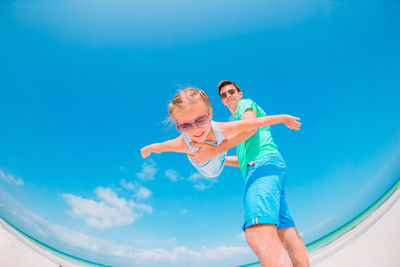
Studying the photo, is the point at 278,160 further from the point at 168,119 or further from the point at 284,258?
the point at 168,119

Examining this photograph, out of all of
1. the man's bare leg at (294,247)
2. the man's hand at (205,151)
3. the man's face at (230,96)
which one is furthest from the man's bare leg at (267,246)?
the man's face at (230,96)

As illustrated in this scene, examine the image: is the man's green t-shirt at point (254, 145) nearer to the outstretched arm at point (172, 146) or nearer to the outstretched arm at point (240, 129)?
the outstretched arm at point (240, 129)

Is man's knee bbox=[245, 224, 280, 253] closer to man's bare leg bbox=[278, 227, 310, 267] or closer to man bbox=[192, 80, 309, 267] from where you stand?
man bbox=[192, 80, 309, 267]

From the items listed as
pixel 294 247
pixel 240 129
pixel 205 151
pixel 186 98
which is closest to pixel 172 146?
pixel 205 151

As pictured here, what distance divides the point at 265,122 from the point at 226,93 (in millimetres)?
1134

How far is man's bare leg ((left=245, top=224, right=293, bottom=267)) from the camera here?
3.53ft

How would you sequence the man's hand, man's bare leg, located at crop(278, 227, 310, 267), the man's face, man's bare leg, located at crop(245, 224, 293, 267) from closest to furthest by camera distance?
man's bare leg, located at crop(245, 224, 293, 267)
man's bare leg, located at crop(278, 227, 310, 267)
the man's hand
the man's face

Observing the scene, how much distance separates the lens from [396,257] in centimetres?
239

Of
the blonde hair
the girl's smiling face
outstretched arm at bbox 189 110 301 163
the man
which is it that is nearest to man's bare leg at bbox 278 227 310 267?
the man

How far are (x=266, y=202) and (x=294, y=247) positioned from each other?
693mm

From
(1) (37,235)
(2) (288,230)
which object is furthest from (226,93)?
(1) (37,235)

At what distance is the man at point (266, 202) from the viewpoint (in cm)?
115

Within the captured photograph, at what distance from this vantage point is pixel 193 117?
171cm

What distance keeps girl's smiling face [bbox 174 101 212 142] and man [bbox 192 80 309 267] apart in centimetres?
14
